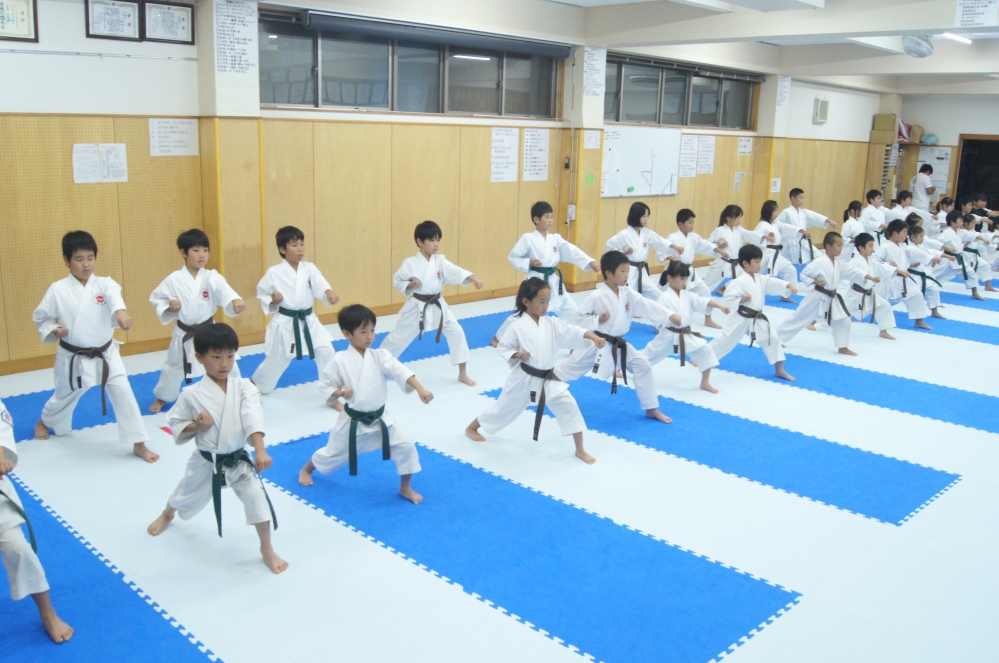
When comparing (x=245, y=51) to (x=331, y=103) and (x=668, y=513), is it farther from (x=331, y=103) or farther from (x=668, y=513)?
(x=668, y=513)

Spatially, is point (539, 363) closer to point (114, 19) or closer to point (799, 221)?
point (114, 19)

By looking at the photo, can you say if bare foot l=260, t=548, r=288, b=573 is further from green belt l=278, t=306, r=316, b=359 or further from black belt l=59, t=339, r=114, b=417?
green belt l=278, t=306, r=316, b=359

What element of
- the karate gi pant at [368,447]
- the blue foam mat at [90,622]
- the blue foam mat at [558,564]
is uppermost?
the karate gi pant at [368,447]

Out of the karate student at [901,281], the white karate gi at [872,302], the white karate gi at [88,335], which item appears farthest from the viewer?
the karate student at [901,281]

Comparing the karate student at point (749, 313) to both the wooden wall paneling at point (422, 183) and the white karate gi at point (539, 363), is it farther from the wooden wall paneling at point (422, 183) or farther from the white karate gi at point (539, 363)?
the wooden wall paneling at point (422, 183)

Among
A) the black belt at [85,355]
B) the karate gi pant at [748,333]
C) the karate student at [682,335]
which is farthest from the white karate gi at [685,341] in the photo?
the black belt at [85,355]

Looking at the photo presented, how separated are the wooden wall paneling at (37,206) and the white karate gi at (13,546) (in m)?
3.23

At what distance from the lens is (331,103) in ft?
22.2

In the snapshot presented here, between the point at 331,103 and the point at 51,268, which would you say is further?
the point at 331,103

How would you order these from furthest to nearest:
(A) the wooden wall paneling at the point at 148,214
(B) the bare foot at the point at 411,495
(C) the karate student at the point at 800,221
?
A: 1. (C) the karate student at the point at 800,221
2. (A) the wooden wall paneling at the point at 148,214
3. (B) the bare foot at the point at 411,495

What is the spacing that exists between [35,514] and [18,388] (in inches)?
77.1

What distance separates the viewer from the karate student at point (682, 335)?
547 cm

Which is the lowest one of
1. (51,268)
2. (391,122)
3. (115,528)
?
(115,528)

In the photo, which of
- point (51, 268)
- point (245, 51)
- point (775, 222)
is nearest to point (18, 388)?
point (51, 268)
